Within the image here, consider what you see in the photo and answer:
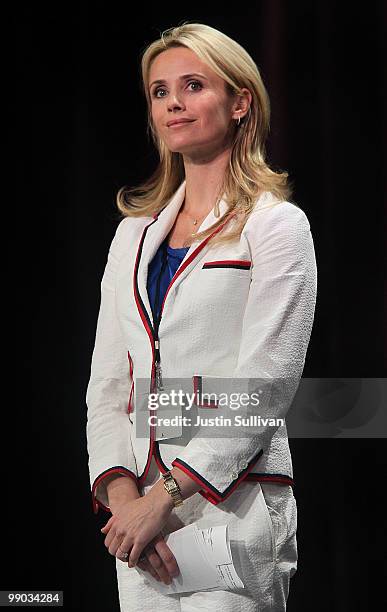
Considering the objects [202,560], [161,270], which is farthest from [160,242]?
[202,560]

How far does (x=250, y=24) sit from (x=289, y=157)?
0.31m

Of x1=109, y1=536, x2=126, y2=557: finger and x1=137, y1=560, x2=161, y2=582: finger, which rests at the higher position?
x1=109, y1=536, x2=126, y2=557: finger

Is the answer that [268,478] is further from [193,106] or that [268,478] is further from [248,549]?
[193,106]

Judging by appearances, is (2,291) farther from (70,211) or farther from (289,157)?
(289,157)

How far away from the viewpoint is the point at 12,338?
2314mm

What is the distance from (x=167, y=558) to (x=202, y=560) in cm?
6

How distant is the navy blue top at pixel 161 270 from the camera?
1657mm

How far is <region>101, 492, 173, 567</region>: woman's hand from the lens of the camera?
4.93ft

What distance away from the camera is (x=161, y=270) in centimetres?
170

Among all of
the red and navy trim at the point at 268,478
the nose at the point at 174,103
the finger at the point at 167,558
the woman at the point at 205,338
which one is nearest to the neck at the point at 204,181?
the woman at the point at 205,338

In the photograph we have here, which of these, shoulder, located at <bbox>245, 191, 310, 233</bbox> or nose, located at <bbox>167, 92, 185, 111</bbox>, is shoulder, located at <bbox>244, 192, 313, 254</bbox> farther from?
nose, located at <bbox>167, 92, 185, 111</bbox>

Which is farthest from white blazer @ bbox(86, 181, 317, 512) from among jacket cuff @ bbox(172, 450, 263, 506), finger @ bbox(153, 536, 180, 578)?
finger @ bbox(153, 536, 180, 578)

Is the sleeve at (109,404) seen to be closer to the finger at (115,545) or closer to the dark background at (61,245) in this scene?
the finger at (115,545)

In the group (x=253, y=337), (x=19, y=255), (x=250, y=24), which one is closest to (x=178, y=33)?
(x=250, y=24)
